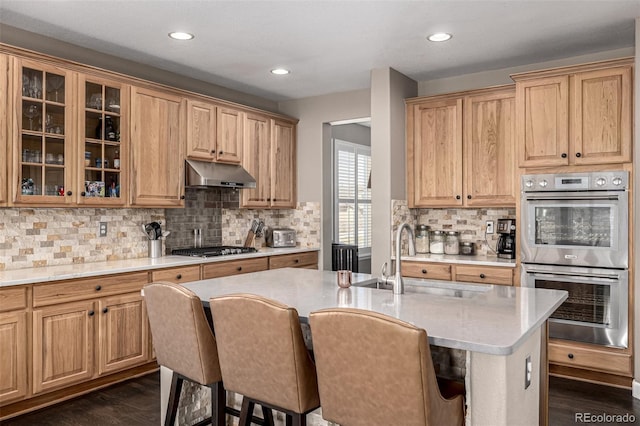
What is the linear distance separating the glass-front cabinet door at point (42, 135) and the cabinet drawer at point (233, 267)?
4.21 ft

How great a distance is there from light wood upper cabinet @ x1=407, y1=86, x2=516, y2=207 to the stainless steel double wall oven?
50cm

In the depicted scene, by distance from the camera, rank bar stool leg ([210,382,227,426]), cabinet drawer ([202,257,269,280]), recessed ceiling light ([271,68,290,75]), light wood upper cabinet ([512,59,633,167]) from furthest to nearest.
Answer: recessed ceiling light ([271,68,290,75]) < cabinet drawer ([202,257,269,280]) < light wood upper cabinet ([512,59,633,167]) < bar stool leg ([210,382,227,426])

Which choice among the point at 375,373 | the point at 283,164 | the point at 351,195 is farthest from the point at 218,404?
the point at 351,195

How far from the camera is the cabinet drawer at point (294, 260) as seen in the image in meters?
5.10

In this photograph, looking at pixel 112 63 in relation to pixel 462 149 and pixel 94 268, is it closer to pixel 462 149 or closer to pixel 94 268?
pixel 94 268

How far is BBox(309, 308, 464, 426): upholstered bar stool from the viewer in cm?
157

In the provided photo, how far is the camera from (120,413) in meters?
3.14

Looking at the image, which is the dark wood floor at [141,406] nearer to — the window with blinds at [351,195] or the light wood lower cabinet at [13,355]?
the light wood lower cabinet at [13,355]

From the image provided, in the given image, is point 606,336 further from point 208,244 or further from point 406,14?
point 208,244

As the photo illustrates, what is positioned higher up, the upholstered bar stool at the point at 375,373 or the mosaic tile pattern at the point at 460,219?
the mosaic tile pattern at the point at 460,219

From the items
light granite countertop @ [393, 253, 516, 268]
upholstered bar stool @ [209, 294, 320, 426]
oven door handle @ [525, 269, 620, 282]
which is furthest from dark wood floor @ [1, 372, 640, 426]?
upholstered bar stool @ [209, 294, 320, 426]

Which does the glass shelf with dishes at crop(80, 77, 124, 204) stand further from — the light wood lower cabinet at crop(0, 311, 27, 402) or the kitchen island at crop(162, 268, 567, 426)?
the kitchen island at crop(162, 268, 567, 426)

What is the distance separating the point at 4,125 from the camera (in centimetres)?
323

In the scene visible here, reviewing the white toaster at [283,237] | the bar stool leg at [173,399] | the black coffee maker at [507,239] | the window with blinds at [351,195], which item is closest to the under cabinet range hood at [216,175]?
the white toaster at [283,237]
